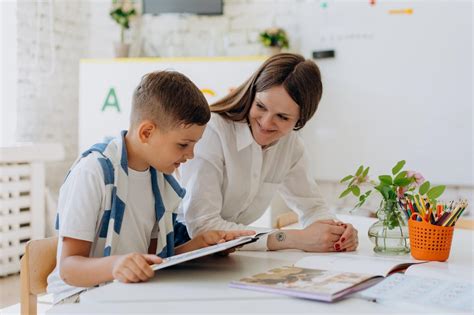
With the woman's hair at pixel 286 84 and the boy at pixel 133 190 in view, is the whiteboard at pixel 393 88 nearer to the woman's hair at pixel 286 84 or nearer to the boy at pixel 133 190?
the woman's hair at pixel 286 84

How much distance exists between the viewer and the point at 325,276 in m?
1.24

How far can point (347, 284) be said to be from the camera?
1.16 meters

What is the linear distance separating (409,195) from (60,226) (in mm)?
828

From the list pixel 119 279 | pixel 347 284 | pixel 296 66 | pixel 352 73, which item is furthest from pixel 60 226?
pixel 352 73

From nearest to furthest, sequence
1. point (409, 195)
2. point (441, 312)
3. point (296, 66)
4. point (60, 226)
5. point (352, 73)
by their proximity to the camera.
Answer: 1. point (441, 312)
2. point (60, 226)
3. point (409, 195)
4. point (296, 66)
5. point (352, 73)

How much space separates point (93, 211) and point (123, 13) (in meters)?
3.56

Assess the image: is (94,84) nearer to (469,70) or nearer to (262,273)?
(469,70)

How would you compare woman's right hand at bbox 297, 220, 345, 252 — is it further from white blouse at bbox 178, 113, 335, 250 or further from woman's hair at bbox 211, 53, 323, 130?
woman's hair at bbox 211, 53, 323, 130

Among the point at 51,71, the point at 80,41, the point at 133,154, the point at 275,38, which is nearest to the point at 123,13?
the point at 80,41

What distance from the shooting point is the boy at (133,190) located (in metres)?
1.36

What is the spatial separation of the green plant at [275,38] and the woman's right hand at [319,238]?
2.73 metres

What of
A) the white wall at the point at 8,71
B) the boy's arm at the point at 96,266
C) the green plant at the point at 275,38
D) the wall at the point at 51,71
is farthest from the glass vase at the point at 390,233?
the wall at the point at 51,71

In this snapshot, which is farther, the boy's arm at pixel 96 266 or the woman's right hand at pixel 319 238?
the woman's right hand at pixel 319 238

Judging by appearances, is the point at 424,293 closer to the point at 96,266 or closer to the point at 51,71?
the point at 96,266
